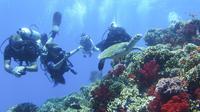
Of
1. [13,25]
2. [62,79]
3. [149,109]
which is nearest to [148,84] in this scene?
[149,109]

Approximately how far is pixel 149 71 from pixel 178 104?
2235 mm

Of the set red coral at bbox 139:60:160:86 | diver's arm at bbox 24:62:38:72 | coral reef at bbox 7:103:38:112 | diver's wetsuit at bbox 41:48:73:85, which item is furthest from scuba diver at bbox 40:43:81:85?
red coral at bbox 139:60:160:86

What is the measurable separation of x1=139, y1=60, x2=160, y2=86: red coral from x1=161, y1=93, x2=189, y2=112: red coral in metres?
1.94

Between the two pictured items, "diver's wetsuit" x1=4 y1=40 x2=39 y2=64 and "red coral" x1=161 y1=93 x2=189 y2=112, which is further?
"diver's wetsuit" x1=4 y1=40 x2=39 y2=64

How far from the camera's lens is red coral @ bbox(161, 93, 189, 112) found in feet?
22.0

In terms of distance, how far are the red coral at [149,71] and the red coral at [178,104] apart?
6.36 feet

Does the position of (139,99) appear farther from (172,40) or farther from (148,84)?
(172,40)

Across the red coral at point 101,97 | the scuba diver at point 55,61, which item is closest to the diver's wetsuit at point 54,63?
the scuba diver at point 55,61

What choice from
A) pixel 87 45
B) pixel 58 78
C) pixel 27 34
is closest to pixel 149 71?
pixel 58 78

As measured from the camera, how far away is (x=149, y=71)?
895 cm

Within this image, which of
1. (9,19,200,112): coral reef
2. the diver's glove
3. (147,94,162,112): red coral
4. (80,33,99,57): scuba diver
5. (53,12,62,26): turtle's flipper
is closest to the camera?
(9,19,200,112): coral reef

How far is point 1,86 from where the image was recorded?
18388 centimetres

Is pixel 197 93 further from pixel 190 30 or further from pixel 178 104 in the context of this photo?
pixel 190 30

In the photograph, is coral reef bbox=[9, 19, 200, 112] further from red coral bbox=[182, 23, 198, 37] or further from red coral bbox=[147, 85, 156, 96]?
red coral bbox=[182, 23, 198, 37]
